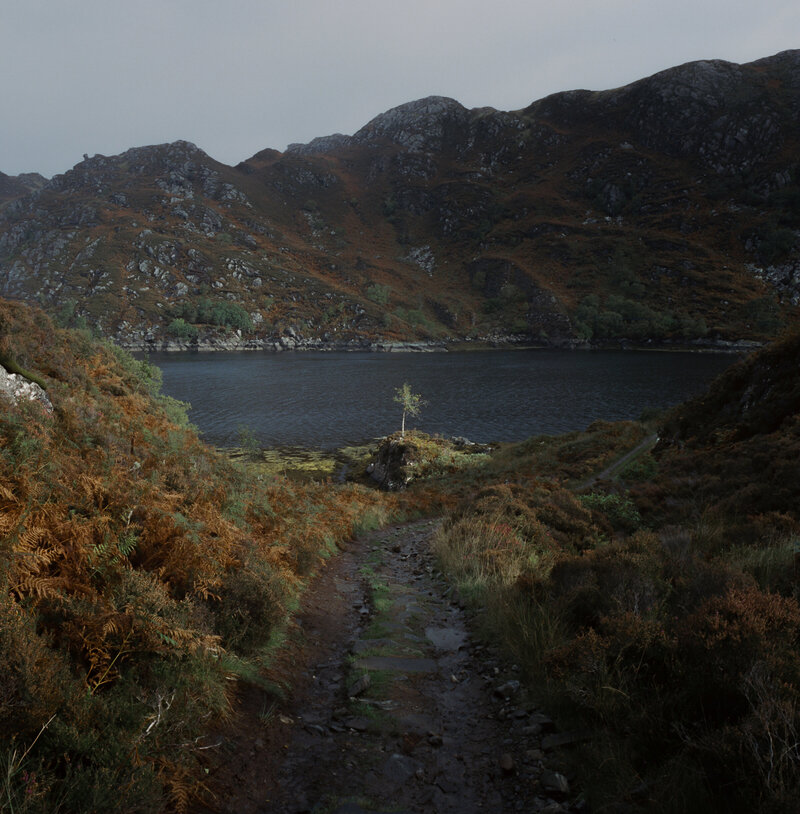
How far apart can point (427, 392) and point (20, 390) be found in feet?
204

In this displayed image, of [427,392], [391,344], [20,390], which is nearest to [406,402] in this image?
[427,392]

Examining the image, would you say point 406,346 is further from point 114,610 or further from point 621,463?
Result: point 114,610

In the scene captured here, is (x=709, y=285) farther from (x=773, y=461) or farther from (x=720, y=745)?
(x=720, y=745)

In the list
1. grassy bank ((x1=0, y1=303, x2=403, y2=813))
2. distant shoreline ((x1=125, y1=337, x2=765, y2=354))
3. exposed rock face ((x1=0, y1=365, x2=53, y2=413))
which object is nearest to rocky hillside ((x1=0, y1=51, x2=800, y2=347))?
distant shoreline ((x1=125, y1=337, x2=765, y2=354))

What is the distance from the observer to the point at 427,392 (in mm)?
68812

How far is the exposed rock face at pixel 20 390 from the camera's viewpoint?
7.24 meters

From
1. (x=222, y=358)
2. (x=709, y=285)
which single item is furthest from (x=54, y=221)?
(x=709, y=285)

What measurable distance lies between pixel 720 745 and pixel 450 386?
235 feet

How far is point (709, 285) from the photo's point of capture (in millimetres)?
134750

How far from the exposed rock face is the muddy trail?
5.83 m

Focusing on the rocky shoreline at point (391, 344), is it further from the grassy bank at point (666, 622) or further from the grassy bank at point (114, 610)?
the grassy bank at point (114, 610)

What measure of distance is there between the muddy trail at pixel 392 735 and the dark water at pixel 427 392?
123ft

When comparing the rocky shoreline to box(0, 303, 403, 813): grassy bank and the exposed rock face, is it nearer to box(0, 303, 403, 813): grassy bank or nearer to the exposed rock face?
the exposed rock face

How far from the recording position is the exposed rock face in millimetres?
7242
